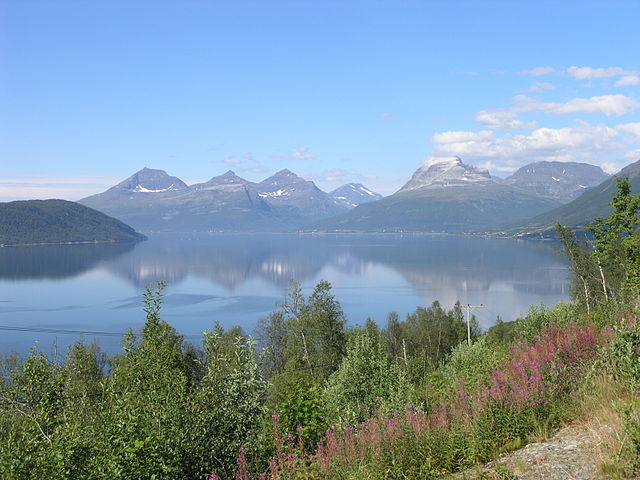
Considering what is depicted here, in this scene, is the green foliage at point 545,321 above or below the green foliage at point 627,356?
below

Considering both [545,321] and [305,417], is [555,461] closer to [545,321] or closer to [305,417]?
[305,417]

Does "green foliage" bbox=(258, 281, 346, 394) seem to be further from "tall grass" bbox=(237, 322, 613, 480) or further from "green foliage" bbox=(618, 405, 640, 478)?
"green foliage" bbox=(618, 405, 640, 478)

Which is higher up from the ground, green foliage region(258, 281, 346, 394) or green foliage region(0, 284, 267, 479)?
green foliage region(0, 284, 267, 479)

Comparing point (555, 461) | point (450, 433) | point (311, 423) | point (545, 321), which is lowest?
point (311, 423)

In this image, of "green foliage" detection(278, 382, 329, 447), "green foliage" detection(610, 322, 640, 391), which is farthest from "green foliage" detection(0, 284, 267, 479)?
"green foliage" detection(610, 322, 640, 391)

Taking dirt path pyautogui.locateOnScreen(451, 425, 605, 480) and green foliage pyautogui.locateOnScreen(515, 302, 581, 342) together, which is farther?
green foliage pyautogui.locateOnScreen(515, 302, 581, 342)

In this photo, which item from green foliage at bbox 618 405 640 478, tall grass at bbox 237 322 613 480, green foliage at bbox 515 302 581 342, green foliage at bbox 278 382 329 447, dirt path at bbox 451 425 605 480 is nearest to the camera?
green foliage at bbox 618 405 640 478

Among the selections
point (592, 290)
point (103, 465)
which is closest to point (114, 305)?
point (592, 290)

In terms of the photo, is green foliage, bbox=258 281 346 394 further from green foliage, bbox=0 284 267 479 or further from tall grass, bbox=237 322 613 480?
tall grass, bbox=237 322 613 480

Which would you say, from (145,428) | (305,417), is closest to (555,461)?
(145,428)

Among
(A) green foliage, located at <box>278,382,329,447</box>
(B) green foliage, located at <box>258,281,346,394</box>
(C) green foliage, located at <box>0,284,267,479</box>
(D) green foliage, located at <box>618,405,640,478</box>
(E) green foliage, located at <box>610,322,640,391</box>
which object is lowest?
(B) green foliage, located at <box>258,281,346,394</box>

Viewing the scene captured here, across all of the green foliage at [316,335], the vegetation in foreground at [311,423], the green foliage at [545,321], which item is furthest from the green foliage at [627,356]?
the green foliage at [316,335]

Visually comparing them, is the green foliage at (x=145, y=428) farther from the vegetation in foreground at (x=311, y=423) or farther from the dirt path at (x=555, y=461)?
the dirt path at (x=555, y=461)

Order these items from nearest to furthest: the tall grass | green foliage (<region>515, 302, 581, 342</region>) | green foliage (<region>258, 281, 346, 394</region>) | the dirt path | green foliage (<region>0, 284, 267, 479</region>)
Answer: the dirt path
the tall grass
green foliage (<region>0, 284, 267, 479</region>)
green foliage (<region>515, 302, 581, 342</region>)
green foliage (<region>258, 281, 346, 394</region>)
